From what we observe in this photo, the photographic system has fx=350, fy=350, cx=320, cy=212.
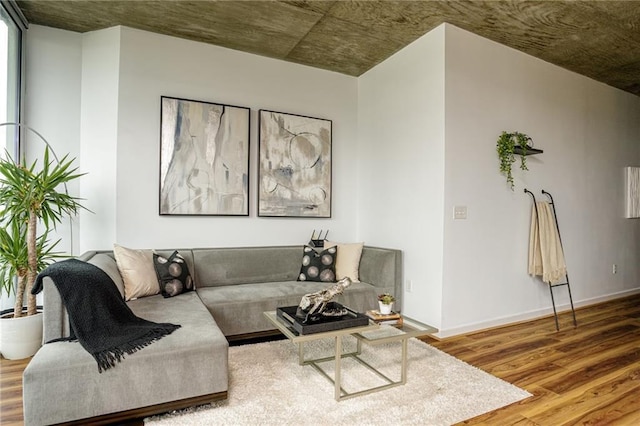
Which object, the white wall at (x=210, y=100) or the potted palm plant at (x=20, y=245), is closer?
the potted palm plant at (x=20, y=245)

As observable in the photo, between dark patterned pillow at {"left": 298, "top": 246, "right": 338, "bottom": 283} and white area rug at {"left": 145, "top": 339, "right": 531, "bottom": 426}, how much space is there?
957 millimetres

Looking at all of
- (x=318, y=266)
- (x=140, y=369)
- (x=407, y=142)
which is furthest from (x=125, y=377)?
(x=407, y=142)

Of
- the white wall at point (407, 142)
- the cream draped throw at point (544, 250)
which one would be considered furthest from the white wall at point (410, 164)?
the cream draped throw at point (544, 250)

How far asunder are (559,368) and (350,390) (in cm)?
165

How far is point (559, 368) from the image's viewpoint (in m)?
2.63

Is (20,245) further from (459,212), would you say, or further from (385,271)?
(459,212)

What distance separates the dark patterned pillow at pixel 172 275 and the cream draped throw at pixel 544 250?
11.6 feet

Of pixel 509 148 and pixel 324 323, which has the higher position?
pixel 509 148

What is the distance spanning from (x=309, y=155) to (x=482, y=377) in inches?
114

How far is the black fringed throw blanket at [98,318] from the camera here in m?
1.88

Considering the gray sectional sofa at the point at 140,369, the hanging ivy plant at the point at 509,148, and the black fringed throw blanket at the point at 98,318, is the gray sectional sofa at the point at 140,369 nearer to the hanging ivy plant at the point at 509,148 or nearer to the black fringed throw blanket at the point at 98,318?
the black fringed throw blanket at the point at 98,318

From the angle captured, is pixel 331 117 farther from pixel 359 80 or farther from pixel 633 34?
pixel 633 34

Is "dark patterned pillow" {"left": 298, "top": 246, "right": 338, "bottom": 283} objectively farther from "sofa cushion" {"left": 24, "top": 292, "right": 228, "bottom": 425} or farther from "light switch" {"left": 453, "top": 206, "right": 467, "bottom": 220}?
"sofa cushion" {"left": 24, "top": 292, "right": 228, "bottom": 425}

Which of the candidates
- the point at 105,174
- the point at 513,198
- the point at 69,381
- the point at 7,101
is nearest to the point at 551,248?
the point at 513,198
